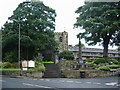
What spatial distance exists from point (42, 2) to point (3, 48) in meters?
10.6

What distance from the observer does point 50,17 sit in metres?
32.3

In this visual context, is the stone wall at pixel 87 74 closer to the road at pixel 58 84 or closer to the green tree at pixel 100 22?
the road at pixel 58 84

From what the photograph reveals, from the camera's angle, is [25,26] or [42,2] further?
[42,2]

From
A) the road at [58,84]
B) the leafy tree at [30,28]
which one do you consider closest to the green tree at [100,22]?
the leafy tree at [30,28]

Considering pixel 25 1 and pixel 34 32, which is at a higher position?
pixel 25 1

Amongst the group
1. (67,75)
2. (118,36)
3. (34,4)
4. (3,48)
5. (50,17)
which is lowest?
(67,75)

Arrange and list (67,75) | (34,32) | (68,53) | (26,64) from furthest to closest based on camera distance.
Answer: (68,53), (34,32), (26,64), (67,75)

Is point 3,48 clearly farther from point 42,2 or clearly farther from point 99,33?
point 99,33

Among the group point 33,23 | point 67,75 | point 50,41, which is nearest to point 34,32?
point 33,23

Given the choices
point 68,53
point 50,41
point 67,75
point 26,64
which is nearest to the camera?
point 67,75

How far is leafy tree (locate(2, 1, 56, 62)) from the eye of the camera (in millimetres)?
28062

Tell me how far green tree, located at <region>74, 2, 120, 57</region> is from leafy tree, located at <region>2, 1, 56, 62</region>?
21.2 ft

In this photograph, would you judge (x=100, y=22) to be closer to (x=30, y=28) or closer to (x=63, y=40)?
(x=30, y=28)

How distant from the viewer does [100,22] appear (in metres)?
32.0
